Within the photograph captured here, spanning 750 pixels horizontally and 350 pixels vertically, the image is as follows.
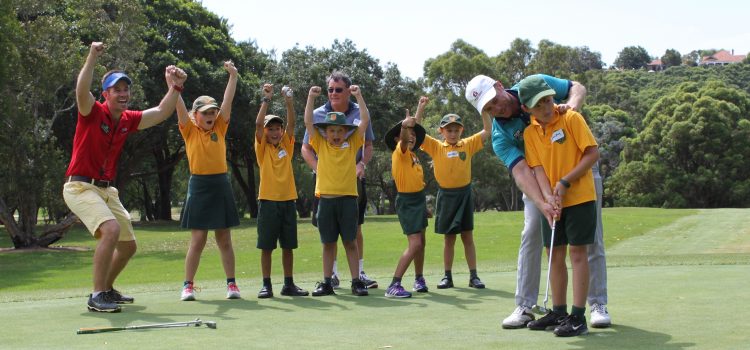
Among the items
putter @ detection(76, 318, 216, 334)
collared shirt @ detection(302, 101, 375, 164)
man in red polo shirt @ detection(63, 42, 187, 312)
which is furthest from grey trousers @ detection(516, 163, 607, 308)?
man in red polo shirt @ detection(63, 42, 187, 312)

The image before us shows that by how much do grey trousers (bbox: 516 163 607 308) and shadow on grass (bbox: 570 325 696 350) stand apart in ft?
1.96

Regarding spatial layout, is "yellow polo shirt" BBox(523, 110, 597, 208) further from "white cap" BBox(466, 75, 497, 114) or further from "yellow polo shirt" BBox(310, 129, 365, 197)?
"yellow polo shirt" BBox(310, 129, 365, 197)

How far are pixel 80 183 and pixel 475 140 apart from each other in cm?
438

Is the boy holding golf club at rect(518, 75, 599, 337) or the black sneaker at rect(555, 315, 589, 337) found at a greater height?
the boy holding golf club at rect(518, 75, 599, 337)

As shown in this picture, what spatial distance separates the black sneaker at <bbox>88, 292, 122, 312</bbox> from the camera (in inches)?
304

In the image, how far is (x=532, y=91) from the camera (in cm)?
605

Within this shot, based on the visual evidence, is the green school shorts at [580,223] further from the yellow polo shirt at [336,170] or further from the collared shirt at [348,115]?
the collared shirt at [348,115]

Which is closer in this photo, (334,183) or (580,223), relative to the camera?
(580,223)

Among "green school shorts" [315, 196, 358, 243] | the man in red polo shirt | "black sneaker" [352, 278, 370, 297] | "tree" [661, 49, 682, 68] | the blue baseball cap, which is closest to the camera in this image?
the man in red polo shirt

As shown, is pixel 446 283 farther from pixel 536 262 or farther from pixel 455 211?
pixel 536 262

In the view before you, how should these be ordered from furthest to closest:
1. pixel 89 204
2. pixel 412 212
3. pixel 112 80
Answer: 1. pixel 412 212
2. pixel 112 80
3. pixel 89 204

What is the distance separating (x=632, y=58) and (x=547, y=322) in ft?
586

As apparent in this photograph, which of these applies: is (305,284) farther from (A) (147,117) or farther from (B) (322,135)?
(A) (147,117)

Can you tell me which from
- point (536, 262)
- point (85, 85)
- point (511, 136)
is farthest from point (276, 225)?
point (511, 136)
